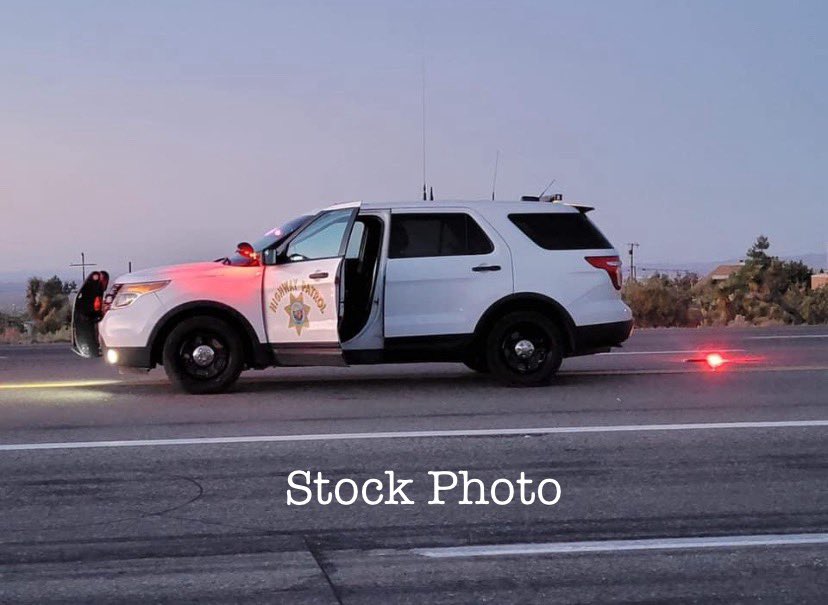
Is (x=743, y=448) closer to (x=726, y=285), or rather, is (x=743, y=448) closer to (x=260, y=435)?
(x=260, y=435)

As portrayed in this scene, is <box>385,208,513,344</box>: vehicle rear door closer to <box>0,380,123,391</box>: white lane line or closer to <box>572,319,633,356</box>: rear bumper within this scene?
<box>572,319,633,356</box>: rear bumper

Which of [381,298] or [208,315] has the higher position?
[381,298]

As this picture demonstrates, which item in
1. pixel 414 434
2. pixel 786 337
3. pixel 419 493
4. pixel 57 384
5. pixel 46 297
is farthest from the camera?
pixel 46 297

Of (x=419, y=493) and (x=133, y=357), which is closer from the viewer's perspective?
(x=419, y=493)

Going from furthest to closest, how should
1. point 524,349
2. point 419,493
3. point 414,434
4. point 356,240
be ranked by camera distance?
point 356,240, point 524,349, point 414,434, point 419,493

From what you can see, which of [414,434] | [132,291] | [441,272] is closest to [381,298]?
[441,272]

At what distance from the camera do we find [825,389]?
11586mm

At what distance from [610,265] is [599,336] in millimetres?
772

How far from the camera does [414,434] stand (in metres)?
8.96

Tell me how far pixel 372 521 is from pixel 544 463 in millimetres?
1834

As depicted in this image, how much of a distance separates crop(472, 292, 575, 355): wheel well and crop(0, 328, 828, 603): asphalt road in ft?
1.96

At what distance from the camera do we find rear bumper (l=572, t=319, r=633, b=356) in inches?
463

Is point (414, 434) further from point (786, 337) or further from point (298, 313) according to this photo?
point (786, 337)

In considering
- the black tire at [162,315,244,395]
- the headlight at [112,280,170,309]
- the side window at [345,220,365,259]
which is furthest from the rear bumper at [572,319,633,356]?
the headlight at [112,280,170,309]
